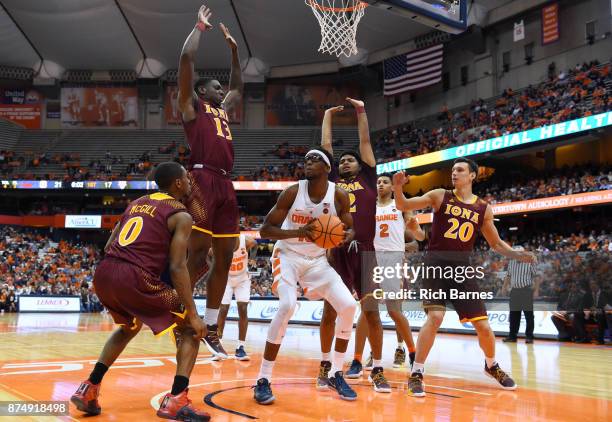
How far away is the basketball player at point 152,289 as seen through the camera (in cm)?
420

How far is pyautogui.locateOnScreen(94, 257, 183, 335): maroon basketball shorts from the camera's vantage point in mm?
4211

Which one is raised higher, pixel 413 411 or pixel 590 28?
pixel 590 28

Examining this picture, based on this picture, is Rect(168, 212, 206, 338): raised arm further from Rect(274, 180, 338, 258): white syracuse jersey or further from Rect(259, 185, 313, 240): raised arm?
Rect(274, 180, 338, 258): white syracuse jersey

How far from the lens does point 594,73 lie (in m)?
25.0

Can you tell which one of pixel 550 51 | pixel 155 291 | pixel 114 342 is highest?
pixel 550 51

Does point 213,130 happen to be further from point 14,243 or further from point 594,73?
point 14,243

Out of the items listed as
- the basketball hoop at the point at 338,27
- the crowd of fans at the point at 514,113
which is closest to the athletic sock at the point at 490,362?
the basketball hoop at the point at 338,27

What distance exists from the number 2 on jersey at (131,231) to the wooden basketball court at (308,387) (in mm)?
1255

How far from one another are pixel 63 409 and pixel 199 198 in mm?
2025

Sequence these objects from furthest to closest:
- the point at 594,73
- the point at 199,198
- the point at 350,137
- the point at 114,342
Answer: the point at 350,137 → the point at 594,73 → the point at 199,198 → the point at 114,342

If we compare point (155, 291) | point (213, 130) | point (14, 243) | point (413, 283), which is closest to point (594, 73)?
point (413, 283)

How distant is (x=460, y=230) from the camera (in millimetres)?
6293

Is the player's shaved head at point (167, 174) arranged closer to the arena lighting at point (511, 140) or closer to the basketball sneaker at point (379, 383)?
the basketball sneaker at point (379, 383)

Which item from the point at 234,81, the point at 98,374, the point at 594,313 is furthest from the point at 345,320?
the point at 594,313
